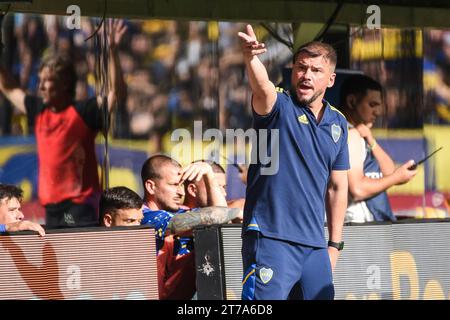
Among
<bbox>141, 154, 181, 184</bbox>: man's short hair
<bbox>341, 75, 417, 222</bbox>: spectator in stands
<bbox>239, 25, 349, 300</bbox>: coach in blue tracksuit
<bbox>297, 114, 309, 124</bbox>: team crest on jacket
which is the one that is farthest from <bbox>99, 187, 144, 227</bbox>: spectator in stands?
<bbox>297, 114, 309, 124</bbox>: team crest on jacket

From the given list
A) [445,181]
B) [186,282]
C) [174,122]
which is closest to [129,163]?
[174,122]

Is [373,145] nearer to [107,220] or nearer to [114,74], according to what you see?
[114,74]

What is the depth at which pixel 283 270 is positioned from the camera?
285 inches

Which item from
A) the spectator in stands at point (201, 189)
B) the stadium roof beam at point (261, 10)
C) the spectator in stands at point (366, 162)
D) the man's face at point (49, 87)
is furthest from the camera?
the spectator in stands at point (366, 162)

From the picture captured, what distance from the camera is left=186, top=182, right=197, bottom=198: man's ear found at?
952 cm

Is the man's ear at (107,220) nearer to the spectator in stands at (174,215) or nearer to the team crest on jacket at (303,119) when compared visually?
the spectator in stands at (174,215)

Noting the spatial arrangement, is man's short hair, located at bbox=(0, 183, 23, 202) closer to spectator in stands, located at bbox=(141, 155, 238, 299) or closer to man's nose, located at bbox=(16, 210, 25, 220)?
man's nose, located at bbox=(16, 210, 25, 220)

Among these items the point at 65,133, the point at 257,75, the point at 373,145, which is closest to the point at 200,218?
the point at 65,133

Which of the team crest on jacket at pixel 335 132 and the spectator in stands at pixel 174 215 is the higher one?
the team crest on jacket at pixel 335 132

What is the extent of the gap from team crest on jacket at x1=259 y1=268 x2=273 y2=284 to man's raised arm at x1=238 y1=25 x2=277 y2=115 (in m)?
1.00

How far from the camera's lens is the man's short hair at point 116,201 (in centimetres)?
905

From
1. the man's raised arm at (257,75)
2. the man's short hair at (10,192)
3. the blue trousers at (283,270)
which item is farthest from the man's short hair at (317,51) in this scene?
the man's short hair at (10,192)

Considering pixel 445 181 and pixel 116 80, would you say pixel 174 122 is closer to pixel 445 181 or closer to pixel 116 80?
pixel 116 80

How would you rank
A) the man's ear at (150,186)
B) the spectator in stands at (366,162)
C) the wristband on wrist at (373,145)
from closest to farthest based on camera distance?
1. the man's ear at (150,186)
2. the spectator in stands at (366,162)
3. the wristband on wrist at (373,145)
